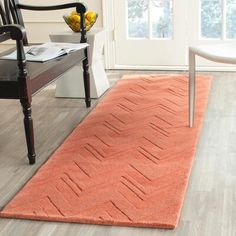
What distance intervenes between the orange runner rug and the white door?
77 cm

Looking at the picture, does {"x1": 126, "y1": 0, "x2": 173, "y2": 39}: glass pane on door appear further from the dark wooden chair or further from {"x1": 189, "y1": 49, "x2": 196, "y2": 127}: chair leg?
{"x1": 189, "y1": 49, "x2": 196, "y2": 127}: chair leg

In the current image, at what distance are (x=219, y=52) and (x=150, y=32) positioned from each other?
1.44 meters

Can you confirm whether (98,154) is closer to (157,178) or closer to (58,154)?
(58,154)

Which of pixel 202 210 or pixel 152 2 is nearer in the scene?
pixel 202 210

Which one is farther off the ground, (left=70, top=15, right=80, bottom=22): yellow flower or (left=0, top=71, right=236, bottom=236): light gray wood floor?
(left=70, top=15, right=80, bottom=22): yellow flower

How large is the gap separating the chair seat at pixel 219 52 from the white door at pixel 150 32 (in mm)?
1221

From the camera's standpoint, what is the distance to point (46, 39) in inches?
155

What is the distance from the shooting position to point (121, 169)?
6.93ft

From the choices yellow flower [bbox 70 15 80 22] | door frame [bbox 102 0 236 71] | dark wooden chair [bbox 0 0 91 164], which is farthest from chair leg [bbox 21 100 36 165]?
door frame [bbox 102 0 236 71]

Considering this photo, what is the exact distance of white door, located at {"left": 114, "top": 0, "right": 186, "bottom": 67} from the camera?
145 inches

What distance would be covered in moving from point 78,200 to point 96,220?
0.54 ft

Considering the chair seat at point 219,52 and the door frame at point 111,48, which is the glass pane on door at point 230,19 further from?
the chair seat at point 219,52

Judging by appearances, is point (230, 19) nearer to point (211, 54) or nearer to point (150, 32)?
point (150, 32)

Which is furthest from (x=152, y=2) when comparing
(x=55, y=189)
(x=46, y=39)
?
(x=55, y=189)
